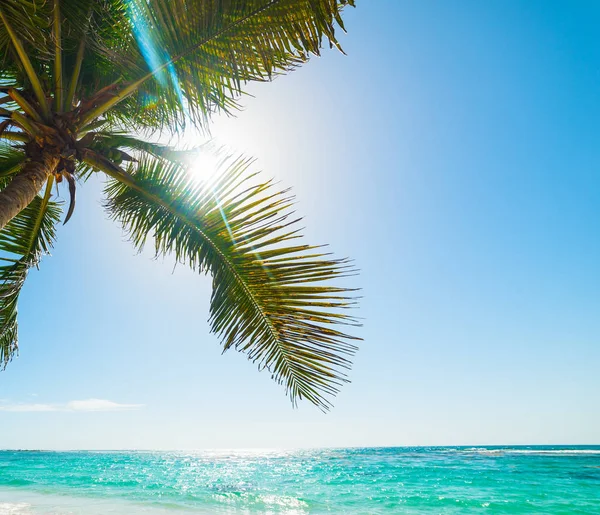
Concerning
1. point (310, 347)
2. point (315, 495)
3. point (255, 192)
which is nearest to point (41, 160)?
point (255, 192)

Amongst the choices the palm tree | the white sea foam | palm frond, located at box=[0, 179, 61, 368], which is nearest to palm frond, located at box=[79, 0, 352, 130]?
the palm tree

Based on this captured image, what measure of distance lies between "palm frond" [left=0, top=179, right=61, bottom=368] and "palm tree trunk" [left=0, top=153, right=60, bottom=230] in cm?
70

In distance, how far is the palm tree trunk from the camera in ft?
8.78

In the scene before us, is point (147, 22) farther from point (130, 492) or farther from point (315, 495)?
point (130, 492)

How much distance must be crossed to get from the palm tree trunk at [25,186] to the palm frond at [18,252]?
0.70 m

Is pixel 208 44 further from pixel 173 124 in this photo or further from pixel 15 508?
pixel 15 508

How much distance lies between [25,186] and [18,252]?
170 centimetres

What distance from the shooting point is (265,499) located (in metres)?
13.3

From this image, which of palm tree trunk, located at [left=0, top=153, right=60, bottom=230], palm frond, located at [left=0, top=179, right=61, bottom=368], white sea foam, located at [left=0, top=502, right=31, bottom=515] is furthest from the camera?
white sea foam, located at [left=0, top=502, right=31, bottom=515]

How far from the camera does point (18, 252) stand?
4.21 metres

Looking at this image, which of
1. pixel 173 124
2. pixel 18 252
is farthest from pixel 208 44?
pixel 18 252

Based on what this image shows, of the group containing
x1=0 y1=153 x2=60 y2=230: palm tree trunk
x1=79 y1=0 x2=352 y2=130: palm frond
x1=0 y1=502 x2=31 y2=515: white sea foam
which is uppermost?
x1=79 y1=0 x2=352 y2=130: palm frond

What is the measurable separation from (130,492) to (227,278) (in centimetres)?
1502

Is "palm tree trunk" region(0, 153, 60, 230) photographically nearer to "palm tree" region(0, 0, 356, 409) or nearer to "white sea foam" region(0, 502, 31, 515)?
"palm tree" region(0, 0, 356, 409)
